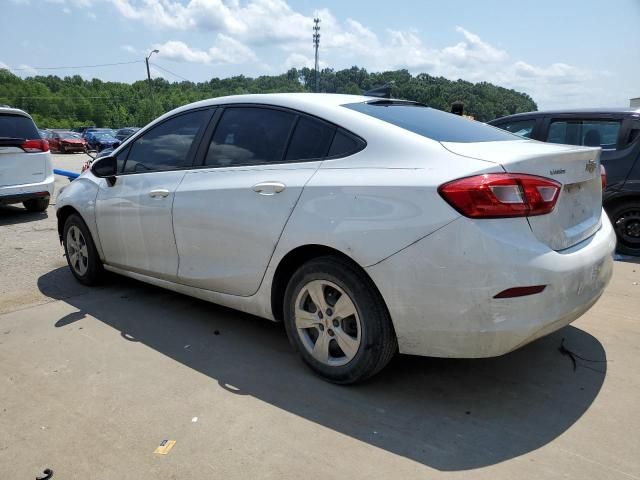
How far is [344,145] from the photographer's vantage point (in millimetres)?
2980

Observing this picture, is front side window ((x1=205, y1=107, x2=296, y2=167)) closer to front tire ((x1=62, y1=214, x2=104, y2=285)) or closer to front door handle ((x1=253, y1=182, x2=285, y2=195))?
front door handle ((x1=253, y1=182, x2=285, y2=195))

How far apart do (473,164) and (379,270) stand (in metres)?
0.69

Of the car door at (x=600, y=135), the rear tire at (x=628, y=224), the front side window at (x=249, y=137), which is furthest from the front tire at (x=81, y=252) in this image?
the rear tire at (x=628, y=224)

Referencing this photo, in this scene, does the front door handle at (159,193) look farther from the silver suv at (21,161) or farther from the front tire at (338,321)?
the silver suv at (21,161)

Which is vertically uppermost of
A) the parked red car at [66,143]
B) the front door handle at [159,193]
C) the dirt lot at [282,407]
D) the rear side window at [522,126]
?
the rear side window at [522,126]

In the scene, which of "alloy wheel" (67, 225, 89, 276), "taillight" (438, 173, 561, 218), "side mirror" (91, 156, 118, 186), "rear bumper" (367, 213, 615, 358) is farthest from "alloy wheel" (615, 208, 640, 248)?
"alloy wheel" (67, 225, 89, 276)

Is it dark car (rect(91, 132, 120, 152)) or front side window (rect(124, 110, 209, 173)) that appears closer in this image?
front side window (rect(124, 110, 209, 173))

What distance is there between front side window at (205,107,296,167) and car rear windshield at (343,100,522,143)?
1.53ft

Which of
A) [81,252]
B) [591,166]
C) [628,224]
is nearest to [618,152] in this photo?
[628,224]

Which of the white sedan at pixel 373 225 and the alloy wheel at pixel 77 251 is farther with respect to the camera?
the alloy wheel at pixel 77 251

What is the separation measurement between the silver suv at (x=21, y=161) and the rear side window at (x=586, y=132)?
7.66 m

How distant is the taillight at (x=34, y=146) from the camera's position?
8.23 metres

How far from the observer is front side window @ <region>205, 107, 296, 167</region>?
10.9 ft

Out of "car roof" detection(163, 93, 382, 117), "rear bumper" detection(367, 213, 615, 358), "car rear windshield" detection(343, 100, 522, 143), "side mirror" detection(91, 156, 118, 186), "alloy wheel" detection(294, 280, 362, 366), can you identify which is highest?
"car roof" detection(163, 93, 382, 117)
